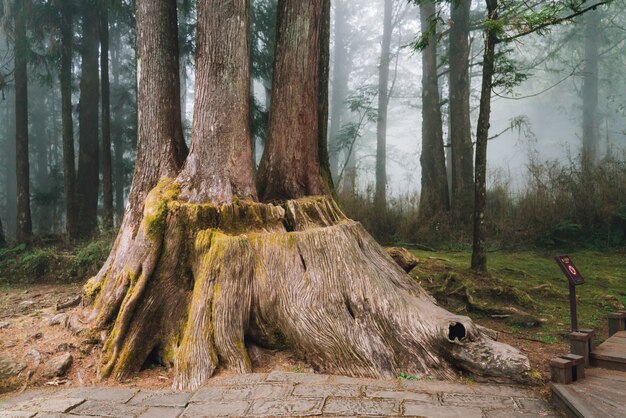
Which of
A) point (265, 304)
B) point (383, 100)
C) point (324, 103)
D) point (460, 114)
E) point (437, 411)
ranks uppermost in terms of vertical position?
point (383, 100)

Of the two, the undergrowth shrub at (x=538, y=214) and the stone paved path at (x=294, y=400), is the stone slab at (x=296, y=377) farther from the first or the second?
the undergrowth shrub at (x=538, y=214)

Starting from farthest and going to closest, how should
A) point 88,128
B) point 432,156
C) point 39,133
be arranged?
point 39,133 → point 88,128 → point 432,156

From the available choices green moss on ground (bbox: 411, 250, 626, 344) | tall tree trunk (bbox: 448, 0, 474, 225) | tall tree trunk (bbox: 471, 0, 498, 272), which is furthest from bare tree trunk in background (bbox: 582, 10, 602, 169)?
tall tree trunk (bbox: 471, 0, 498, 272)

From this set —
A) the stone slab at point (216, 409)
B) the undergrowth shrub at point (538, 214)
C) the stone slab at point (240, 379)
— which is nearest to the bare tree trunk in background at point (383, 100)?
the undergrowth shrub at point (538, 214)

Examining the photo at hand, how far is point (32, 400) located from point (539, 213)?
32.9 ft

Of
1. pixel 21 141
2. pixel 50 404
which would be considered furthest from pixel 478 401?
pixel 21 141

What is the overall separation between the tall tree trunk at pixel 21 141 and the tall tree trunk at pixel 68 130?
3.15 feet

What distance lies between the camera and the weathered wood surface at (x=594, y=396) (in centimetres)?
277

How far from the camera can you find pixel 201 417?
2926 mm

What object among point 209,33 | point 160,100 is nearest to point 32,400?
point 160,100

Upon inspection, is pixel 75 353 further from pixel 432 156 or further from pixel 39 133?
pixel 39 133

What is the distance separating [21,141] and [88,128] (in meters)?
1.72

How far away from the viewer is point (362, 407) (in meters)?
2.99

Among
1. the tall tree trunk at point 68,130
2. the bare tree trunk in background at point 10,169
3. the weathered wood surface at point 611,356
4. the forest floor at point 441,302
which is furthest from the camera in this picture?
the bare tree trunk in background at point 10,169
